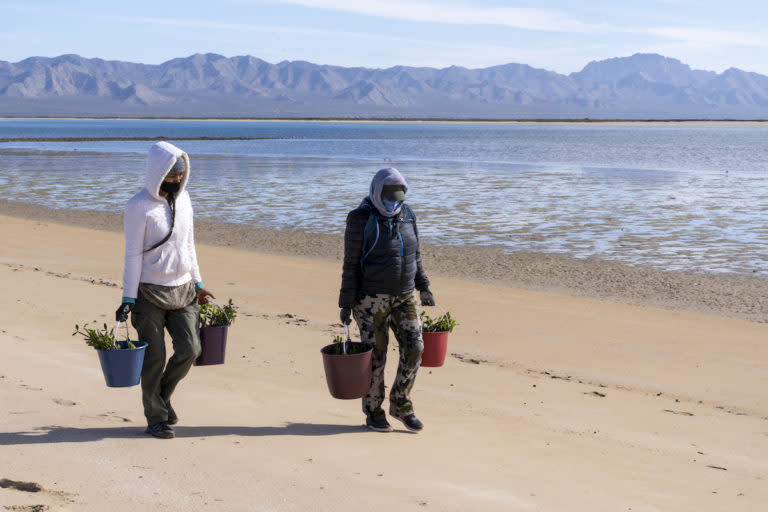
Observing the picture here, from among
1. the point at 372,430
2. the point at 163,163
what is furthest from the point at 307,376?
the point at 163,163

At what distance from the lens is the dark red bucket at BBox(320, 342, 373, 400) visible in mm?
5414

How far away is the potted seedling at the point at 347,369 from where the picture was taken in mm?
5414

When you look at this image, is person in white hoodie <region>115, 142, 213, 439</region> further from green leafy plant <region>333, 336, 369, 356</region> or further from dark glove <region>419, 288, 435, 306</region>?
dark glove <region>419, 288, 435, 306</region>

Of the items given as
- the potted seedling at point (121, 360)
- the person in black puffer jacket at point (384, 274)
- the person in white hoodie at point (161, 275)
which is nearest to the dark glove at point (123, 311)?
the person in white hoodie at point (161, 275)

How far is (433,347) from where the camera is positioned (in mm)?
6020

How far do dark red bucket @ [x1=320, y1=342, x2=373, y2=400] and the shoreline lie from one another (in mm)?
7093

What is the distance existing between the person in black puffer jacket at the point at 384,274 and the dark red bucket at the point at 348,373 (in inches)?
7.3

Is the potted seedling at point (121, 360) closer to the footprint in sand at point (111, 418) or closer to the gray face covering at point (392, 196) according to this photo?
the footprint in sand at point (111, 418)

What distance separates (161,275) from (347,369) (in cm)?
126

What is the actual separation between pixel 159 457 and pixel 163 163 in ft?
5.57

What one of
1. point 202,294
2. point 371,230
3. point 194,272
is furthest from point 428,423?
point 194,272

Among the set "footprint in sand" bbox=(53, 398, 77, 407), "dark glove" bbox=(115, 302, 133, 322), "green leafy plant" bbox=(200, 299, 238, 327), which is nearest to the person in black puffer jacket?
"green leafy plant" bbox=(200, 299, 238, 327)

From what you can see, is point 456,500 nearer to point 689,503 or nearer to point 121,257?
point 689,503

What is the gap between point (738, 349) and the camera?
9016mm
